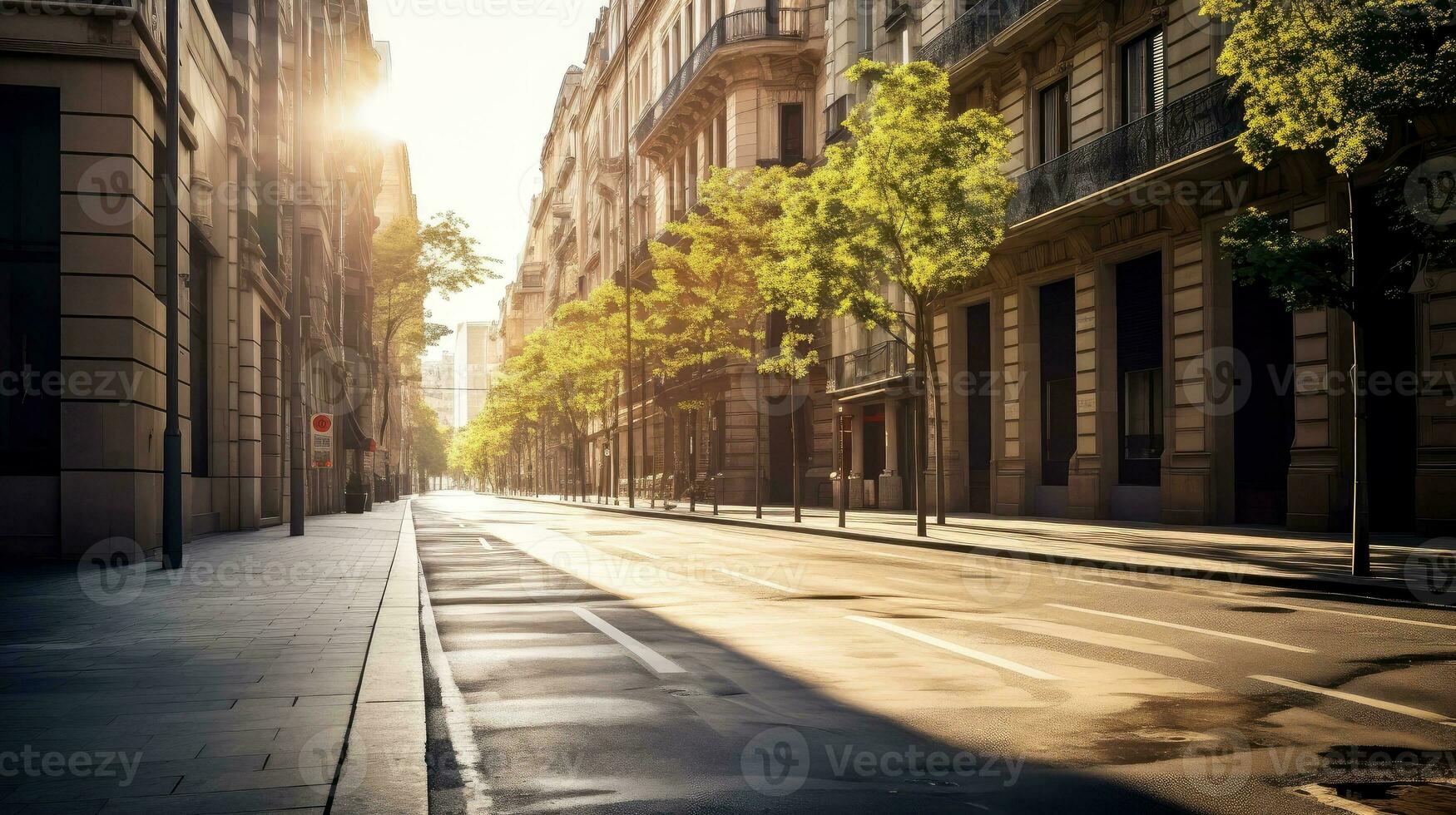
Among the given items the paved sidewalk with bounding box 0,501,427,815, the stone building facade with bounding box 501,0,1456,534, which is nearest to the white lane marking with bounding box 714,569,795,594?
the paved sidewalk with bounding box 0,501,427,815

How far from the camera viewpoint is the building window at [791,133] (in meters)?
48.5

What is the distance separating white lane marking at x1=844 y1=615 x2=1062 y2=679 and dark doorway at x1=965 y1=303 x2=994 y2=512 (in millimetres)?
22766

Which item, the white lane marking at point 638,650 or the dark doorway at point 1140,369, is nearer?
the white lane marking at point 638,650

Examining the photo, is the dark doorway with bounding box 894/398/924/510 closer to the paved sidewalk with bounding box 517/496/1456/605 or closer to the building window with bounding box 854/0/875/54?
the paved sidewalk with bounding box 517/496/1456/605

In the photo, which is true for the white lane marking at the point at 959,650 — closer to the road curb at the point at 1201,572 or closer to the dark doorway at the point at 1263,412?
the road curb at the point at 1201,572

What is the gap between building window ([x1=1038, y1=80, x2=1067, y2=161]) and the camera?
28734mm

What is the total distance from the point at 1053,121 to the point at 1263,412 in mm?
9724

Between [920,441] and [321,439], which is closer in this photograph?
[920,441]

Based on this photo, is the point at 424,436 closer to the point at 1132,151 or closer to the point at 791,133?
the point at 791,133

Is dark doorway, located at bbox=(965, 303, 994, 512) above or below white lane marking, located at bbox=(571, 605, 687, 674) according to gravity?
above

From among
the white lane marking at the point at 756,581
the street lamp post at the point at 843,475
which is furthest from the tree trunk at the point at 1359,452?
the street lamp post at the point at 843,475

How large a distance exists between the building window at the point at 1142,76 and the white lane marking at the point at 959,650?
57.0 ft

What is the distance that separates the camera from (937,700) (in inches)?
267

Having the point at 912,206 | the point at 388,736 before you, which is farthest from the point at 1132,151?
the point at 388,736
